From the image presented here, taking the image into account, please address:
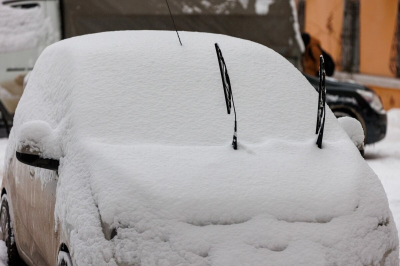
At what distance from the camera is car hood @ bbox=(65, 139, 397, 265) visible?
2861mm

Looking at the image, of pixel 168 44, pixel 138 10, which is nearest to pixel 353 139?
pixel 168 44

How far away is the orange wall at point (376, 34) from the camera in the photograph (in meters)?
15.8

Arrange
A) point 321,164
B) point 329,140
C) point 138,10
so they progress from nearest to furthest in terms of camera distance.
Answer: point 321,164, point 329,140, point 138,10

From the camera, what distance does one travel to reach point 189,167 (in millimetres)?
3186

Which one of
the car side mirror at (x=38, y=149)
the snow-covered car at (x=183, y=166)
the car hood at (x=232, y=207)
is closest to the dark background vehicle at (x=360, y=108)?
the snow-covered car at (x=183, y=166)

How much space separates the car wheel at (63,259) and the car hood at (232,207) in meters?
0.32

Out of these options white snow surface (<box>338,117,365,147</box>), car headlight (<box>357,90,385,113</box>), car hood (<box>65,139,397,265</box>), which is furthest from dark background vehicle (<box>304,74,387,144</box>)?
car hood (<box>65,139,397,265</box>)

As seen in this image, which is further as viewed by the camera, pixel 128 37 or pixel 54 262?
pixel 128 37

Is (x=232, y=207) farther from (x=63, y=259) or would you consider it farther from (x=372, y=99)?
(x=372, y=99)

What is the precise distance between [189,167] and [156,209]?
312mm

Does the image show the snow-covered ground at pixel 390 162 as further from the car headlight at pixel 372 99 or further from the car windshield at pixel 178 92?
the car windshield at pixel 178 92

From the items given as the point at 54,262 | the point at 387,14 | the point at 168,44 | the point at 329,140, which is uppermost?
the point at 168,44

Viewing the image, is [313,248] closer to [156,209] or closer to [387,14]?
[156,209]

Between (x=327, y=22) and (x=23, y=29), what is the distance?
1026cm
